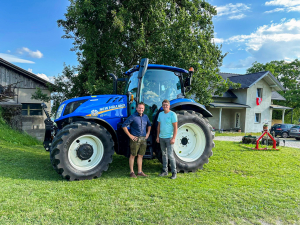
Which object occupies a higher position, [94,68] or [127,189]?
[94,68]

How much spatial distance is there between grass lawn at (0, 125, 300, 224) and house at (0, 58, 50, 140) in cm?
1046

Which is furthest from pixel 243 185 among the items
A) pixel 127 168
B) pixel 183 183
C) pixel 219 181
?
pixel 127 168

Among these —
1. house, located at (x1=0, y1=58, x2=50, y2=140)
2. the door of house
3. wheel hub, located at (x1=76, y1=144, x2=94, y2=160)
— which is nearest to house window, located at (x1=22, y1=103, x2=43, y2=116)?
house, located at (x1=0, y1=58, x2=50, y2=140)

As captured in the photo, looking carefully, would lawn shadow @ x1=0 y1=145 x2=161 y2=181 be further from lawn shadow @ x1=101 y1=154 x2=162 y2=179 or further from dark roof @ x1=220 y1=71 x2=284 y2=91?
dark roof @ x1=220 y1=71 x2=284 y2=91

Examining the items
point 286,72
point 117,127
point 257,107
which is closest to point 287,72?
point 286,72

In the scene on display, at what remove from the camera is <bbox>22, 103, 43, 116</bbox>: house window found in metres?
15.0

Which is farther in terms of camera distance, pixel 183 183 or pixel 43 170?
pixel 43 170

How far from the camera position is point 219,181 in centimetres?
468

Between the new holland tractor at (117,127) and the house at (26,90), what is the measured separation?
10.7 metres

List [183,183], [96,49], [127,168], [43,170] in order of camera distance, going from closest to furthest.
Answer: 1. [183,183]
2. [43,170]
3. [127,168]
4. [96,49]

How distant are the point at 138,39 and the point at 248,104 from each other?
55.8 ft

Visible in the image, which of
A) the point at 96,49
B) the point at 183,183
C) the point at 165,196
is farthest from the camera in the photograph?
the point at 96,49

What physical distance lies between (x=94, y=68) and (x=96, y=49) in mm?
976

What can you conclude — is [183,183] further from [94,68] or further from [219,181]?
[94,68]
